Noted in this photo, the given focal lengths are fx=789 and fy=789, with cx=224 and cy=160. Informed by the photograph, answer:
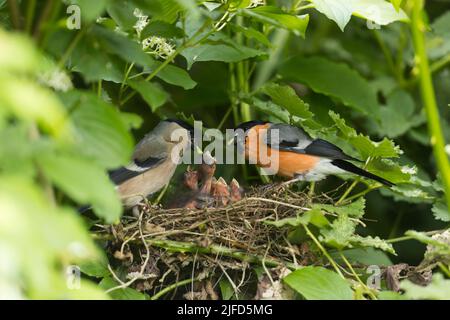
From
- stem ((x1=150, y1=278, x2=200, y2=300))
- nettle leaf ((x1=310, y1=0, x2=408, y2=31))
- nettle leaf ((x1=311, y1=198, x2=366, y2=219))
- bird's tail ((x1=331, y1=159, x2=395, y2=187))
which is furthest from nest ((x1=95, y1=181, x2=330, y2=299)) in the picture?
nettle leaf ((x1=310, y1=0, x2=408, y2=31))

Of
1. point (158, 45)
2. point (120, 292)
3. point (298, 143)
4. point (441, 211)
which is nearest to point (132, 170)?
point (158, 45)

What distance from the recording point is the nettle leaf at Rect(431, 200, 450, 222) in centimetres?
449

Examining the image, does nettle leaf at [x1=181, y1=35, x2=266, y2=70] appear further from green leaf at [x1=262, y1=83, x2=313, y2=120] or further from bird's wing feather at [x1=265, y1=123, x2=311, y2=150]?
bird's wing feather at [x1=265, y1=123, x2=311, y2=150]

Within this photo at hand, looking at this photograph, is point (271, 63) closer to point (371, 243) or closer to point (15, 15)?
point (371, 243)

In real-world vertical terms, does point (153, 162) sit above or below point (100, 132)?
above

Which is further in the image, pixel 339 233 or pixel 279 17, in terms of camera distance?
pixel 279 17

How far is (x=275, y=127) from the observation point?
531 cm

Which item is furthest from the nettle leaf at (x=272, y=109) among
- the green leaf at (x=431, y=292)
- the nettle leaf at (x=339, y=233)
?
the green leaf at (x=431, y=292)

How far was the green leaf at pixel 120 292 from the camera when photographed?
3.60 metres

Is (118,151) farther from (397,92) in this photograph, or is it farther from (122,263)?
(397,92)

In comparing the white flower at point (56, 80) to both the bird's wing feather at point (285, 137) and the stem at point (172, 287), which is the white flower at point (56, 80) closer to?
the stem at point (172, 287)

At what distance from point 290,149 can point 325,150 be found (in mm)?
349

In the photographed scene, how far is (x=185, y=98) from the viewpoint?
20.6 ft

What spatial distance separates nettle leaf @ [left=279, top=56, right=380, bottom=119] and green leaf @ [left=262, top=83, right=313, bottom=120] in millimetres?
726
